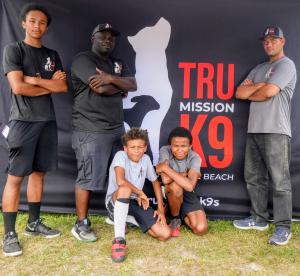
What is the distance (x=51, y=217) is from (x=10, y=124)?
1.21m

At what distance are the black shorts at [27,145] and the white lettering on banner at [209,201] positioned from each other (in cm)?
165

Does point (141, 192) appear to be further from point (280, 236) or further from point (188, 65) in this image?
point (188, 65)

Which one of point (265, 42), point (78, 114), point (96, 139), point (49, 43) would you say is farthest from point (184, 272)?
point (49, 43)

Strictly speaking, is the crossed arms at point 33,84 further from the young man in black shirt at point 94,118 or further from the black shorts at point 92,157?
the black shorts at point 92,157

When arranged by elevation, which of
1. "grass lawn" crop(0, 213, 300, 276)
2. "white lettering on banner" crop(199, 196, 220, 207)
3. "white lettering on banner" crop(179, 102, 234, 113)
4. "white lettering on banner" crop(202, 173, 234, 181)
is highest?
"white lettering on banner" crop(179, 102, 234, 113)

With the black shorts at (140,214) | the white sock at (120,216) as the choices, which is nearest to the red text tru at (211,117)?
the black shorts at (140,214)

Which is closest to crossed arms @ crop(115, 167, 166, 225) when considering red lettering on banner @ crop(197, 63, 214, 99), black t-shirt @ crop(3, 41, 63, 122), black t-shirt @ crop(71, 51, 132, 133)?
black t-shirt @ crop(71, 51, 132, 133)

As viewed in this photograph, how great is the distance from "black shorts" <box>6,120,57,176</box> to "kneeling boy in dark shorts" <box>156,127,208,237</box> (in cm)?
99

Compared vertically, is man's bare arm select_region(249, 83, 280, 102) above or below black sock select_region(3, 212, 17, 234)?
above

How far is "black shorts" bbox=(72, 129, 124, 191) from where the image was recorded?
3.34 metres

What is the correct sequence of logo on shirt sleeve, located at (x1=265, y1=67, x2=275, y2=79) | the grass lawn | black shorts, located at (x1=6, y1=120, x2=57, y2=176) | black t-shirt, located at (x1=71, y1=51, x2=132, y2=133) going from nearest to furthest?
the grass lawn → black shorts, located at (x1=6, y1=120, x2=57, y2=176) → black t-shirt, located at (x1=71, y1=51, x2=132, y2=133) → logo on shirt sleeve, located at (x1=265, y1=67, x2=275, y2=79)

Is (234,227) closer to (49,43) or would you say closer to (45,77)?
(45,77)

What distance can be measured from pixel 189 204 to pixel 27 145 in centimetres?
153

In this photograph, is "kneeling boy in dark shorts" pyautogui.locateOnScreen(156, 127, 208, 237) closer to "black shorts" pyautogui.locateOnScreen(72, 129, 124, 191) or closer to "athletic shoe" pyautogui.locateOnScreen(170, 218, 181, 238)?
"athletic shoe" pyautogui.locateOnScreen(170, 218, 181, 238)
